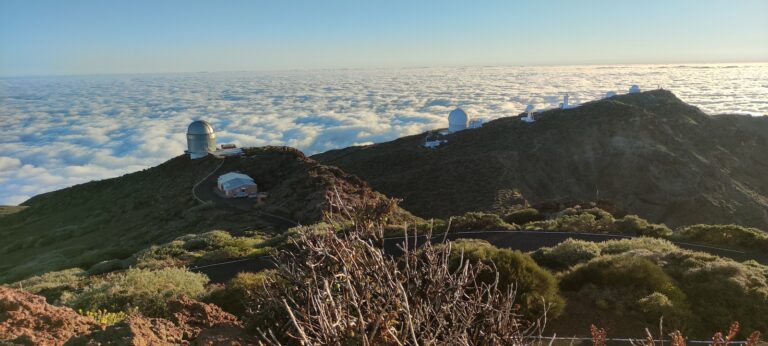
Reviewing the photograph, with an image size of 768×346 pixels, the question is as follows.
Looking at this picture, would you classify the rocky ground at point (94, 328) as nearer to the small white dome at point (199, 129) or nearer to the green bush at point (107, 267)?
the green bush at point (107, 267)

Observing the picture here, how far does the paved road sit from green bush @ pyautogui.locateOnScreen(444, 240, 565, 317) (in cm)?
462

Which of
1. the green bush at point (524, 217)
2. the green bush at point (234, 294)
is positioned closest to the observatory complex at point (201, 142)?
the green bush at point (524, 217)

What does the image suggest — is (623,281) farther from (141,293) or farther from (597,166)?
(597,166)

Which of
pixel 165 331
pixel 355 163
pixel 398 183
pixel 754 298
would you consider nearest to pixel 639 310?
pixel 754 298

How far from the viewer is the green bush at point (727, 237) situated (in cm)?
1273

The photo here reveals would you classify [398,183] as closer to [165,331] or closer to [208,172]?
[208,172]

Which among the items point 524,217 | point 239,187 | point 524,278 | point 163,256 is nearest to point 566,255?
point 524,278

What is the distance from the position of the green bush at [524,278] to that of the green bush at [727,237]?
8.81 meters

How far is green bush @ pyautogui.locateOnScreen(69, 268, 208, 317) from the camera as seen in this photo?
7.24m

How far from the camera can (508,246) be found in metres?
13.5

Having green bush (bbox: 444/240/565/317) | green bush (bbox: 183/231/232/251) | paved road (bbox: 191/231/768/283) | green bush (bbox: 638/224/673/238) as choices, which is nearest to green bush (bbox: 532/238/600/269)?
paved road (bbox: 191/231/768/283)

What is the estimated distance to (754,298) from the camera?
754cm

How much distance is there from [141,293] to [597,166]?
37.6m

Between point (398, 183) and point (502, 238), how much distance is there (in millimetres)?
20796
